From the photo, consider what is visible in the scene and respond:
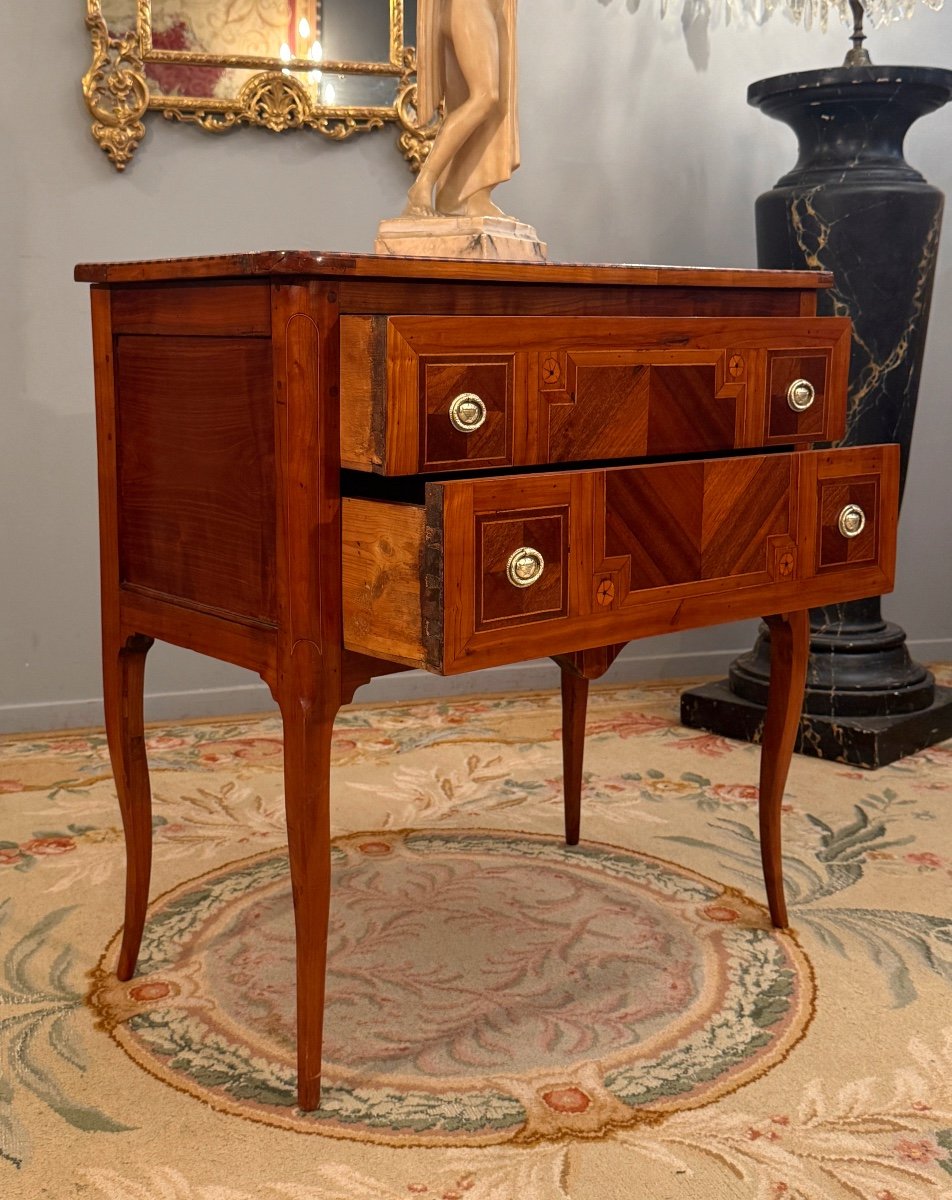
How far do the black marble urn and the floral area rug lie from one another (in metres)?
0.17

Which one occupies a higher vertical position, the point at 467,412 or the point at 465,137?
the point at 465,137

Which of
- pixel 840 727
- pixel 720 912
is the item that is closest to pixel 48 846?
pixel 720 912

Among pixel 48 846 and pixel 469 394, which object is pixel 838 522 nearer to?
pixel 469 394

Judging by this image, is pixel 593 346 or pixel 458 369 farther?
pixel 593 346

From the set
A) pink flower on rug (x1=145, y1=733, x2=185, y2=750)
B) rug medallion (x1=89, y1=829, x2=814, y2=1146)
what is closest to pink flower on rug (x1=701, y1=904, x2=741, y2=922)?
rug medallion (x1=89, y1=829, x2=814, y2=1146)

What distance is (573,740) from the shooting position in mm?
2227

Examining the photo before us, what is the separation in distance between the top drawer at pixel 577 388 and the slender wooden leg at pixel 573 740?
2.17ft

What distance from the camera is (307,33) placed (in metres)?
2.87

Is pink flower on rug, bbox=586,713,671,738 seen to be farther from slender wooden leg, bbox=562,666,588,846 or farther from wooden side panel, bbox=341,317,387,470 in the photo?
wooden side panel, bbox=341,317,387,470

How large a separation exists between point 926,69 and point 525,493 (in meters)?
1.87

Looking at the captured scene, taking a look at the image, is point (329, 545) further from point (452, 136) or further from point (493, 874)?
point (493, 874)

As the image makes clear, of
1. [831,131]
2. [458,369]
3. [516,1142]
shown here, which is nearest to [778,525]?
[458,369]

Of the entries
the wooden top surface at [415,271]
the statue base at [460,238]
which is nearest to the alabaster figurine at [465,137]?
the statue base at [460,238]

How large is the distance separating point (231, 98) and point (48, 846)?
159 centimetres
